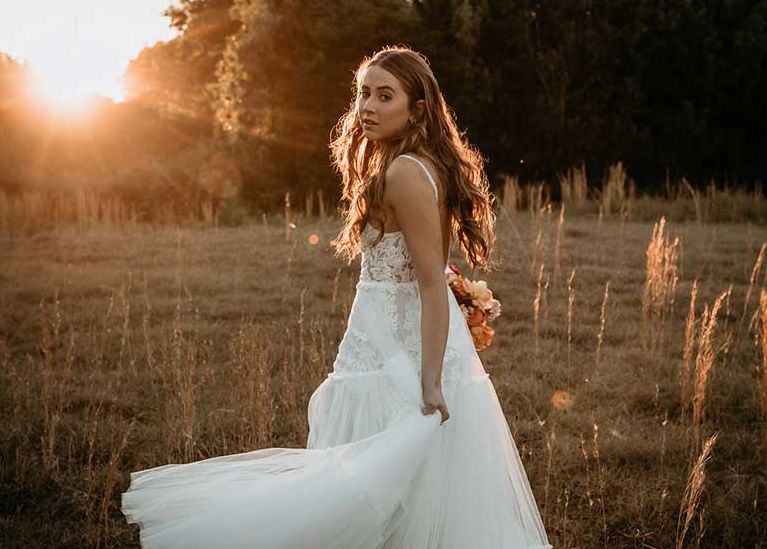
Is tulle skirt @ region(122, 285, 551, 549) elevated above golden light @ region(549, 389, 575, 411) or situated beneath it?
elevated above

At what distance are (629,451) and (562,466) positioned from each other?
Result: 1.38 ft

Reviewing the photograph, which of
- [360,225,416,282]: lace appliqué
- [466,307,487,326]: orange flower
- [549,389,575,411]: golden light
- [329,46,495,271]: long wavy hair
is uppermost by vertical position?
[329,46,495,271]: long wavy hair

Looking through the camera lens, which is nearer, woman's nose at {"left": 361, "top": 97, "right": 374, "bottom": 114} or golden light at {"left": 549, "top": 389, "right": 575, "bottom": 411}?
woman's nose at {"left": 361, "top": 97, "right": 374, "bottom": 114}

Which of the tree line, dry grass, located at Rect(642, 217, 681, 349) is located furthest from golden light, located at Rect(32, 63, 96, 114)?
dry grass, located at Rect(642, 217, 681, 349)

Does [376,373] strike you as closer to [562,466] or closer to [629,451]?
[562,466]

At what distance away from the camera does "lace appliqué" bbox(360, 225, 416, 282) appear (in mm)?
2424

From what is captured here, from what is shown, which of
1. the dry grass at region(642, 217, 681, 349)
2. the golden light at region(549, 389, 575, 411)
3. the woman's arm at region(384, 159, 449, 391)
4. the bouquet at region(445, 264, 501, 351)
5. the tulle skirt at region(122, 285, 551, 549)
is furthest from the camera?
the dry grass at region(642, 217, 681, 349)

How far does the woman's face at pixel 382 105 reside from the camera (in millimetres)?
2422

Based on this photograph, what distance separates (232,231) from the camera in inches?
482

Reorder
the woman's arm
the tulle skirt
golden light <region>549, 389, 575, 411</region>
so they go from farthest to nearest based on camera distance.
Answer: golden light <region>549, 389, 575, 411</region>, the woman's arm, the tulle skirt

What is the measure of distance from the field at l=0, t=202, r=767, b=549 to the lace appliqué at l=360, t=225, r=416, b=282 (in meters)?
1.21

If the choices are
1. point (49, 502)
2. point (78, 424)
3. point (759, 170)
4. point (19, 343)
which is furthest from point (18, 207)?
point (759, 170)

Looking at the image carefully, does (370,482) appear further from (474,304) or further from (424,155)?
(424,155)

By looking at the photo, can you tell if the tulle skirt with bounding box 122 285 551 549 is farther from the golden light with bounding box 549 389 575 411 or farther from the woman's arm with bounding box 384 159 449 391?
the golden light with bounding box 549 389 575 411
